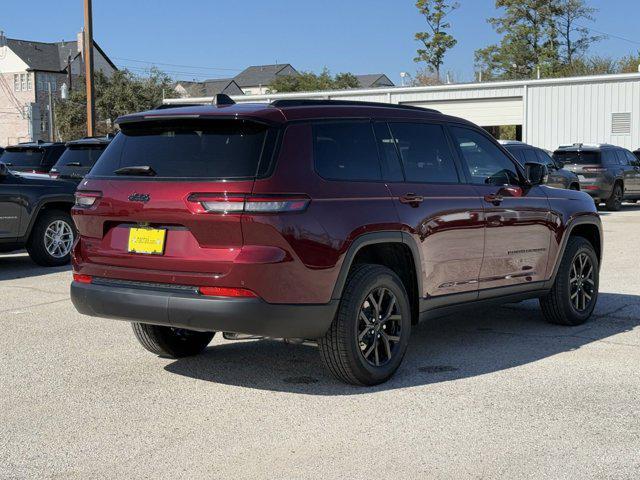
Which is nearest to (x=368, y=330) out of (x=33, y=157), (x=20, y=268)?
(x=20, y=268)

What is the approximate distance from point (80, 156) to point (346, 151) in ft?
33.3

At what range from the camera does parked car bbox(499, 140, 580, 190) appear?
2014 cm

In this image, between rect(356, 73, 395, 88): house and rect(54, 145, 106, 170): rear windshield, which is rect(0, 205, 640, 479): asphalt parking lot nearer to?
rect(54, 145, 106, 170): rear windshield

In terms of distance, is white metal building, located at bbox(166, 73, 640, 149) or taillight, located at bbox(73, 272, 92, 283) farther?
white metal building, located at bbox(166, 73, 640, 149)

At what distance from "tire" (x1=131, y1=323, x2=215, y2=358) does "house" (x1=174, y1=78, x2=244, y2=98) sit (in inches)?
4074

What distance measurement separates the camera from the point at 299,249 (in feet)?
16.6

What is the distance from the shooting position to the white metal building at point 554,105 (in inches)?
1367

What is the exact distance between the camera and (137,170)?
544cm

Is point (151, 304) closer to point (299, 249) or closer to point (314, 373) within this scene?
point (299, 249)

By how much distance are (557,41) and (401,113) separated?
72033 millimetres

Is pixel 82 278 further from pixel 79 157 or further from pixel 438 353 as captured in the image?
pixel 79 157

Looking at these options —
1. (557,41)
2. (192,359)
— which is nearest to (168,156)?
(192,359)

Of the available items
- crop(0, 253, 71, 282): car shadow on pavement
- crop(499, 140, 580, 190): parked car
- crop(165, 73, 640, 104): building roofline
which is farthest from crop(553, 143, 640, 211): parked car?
crop(0, 253, 71, 282): car shadow on pavement

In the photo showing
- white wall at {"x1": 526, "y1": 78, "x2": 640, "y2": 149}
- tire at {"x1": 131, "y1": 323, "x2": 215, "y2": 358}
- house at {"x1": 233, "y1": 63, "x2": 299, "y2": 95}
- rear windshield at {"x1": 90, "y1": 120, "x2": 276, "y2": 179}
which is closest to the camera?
rear windshield at {"x1": 90, "y1": 120, "x2": 276, "y2": 179}
